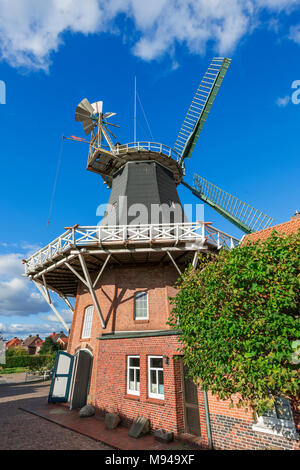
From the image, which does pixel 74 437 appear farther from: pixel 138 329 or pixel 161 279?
pixel 161 279

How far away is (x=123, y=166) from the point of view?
1791 centimetres

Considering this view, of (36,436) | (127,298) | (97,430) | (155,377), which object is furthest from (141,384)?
(127,298)

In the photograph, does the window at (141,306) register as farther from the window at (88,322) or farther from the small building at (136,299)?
the window at (88,322)

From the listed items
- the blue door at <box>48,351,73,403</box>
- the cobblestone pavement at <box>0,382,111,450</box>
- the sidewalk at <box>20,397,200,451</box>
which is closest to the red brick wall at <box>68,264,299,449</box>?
the sidewalk at <box>20,397,200,451</box>

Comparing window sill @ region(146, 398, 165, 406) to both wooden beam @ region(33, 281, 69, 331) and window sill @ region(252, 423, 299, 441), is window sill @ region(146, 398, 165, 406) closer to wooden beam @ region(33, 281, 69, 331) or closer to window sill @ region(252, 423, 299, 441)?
window sill @ region(252, 423, 299, 441)

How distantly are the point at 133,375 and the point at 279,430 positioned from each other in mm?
5615

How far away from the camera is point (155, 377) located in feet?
31.0

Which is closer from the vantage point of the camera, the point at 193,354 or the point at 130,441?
the point at 193,354

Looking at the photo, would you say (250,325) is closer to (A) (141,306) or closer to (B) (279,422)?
(B) (279,422)

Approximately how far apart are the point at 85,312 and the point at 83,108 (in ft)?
50.5

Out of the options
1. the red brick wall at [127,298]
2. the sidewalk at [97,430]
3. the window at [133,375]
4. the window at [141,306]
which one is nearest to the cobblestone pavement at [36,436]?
the sidewalk at [97,430]

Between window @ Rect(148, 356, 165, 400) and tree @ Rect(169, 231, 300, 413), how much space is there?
124 inches

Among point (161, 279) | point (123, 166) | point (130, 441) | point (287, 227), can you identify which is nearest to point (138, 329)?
point (161, 279)

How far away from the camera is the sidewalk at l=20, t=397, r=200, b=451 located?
7.40m
